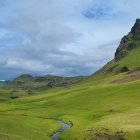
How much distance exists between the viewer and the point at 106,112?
117312mm

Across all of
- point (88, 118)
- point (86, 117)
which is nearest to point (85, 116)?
point (86, 117)

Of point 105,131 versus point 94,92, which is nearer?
point 105,131

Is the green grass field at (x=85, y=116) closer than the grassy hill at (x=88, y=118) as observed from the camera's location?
No

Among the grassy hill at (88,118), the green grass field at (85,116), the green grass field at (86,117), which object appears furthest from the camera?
the green grass field at (85,116)

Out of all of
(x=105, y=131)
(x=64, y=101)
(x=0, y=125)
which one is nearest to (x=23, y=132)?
(x=0, y=125)

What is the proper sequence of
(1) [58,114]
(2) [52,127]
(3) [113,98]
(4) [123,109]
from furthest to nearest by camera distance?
(3) [113,98] → (1) [58,114] → (4) [123,109] → (2) [52,127]

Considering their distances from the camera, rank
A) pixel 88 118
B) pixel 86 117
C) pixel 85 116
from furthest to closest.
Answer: pixel 85 116 → pixel 86 117 → pixel 88 118

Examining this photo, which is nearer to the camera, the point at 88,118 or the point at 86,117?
the point at 88,118

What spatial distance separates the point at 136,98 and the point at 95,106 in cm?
1576

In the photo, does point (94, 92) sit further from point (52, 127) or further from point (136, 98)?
point (52, 127)

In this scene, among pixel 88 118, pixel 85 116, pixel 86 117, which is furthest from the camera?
pixel 85 116

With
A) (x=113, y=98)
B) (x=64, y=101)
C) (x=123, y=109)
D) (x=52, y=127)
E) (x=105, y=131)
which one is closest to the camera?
(x=105, y=131)

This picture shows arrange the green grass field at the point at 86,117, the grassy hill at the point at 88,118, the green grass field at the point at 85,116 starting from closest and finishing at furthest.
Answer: the grassy hill at the point at 88,118, the green grass field at the point at 86,117, the green grass field at the point at 85,116

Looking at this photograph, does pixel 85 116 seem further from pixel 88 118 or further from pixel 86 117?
pixel 88 118
